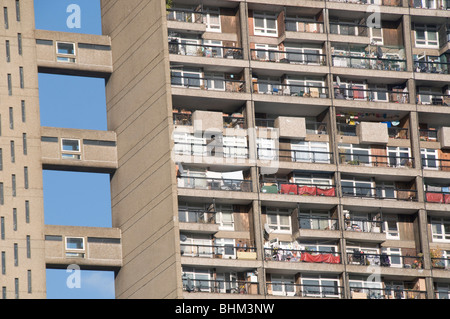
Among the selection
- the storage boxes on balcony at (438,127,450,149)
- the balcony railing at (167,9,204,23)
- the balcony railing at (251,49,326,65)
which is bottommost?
the storage boxes on balcony at (438,127,450,149)

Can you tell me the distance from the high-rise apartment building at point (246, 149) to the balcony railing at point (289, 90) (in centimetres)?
12

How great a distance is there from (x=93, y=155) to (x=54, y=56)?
859cm

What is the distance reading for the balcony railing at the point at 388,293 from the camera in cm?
10244

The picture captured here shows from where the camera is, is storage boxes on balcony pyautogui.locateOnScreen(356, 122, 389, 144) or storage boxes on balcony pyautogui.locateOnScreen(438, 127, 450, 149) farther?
storage boxes on balcony pyautogui.locateOnScreen(438, 127, 450, 149)

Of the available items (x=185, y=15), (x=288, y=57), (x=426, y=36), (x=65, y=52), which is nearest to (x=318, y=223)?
(x=288, y=57)

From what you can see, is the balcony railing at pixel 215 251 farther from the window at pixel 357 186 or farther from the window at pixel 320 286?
the window at pixel 357 186

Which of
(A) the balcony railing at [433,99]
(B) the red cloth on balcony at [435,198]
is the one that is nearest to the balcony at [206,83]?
(A) the balcony railing at [433,99]

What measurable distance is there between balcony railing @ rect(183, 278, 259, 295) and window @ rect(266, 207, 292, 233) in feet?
19.1

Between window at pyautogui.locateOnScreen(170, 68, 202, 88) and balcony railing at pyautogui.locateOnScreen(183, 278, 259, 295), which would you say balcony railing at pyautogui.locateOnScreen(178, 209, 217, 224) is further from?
window at pyautogui.locateOnScreen(170, 68, 202, 88)

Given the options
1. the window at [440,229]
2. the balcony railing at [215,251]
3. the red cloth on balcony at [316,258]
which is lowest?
the red cloth on balcony at [316,258]

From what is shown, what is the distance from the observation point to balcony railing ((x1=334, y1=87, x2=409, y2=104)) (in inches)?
4247

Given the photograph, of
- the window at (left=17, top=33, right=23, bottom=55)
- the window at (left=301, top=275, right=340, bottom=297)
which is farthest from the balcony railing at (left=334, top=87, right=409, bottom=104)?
the window at (left=17, top=33, right=23, bottom=55)

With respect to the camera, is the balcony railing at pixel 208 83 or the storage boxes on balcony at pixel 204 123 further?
the balcony railing at pixel 208 83
